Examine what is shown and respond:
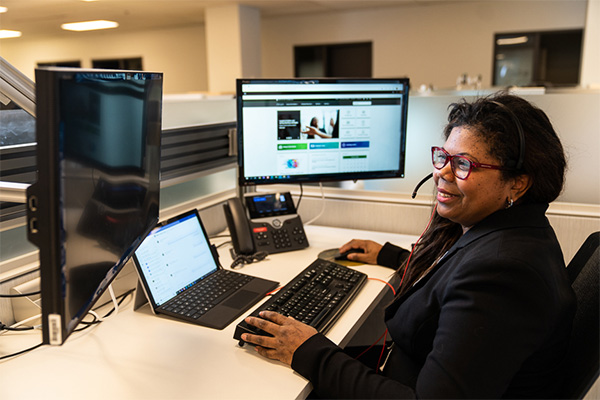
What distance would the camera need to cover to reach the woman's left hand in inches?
38.6

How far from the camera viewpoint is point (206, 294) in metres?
1.25

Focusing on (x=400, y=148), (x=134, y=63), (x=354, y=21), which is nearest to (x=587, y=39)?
(x=354, y=21)

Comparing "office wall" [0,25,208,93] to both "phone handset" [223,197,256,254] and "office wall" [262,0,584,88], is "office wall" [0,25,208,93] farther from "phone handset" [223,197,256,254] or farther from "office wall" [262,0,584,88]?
"phone handset" [223,197,256,254]

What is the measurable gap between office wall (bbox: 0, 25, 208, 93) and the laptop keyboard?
8.24 m

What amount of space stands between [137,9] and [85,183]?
7.28 meters

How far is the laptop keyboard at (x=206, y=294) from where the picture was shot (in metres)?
1.17

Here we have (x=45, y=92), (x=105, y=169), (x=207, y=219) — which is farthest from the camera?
(x=207, y=219)

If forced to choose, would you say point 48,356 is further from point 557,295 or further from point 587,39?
point 587,39

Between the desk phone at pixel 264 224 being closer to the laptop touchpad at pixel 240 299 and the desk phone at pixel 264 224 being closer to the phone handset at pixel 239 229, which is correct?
the phone handset at pixel 239 229

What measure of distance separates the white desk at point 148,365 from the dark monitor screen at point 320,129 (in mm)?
603

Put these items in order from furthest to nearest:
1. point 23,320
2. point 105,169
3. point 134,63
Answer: point 134,63 → point 23,320 → point 105,169


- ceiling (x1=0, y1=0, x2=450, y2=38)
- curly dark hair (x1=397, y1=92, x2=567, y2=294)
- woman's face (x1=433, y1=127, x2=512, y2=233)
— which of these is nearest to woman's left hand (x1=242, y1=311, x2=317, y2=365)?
woman's face (x1=433, y1=127, x2=512, y2=233)

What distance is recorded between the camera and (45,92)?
0.58 meters

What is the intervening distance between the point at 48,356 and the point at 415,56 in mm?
7782
